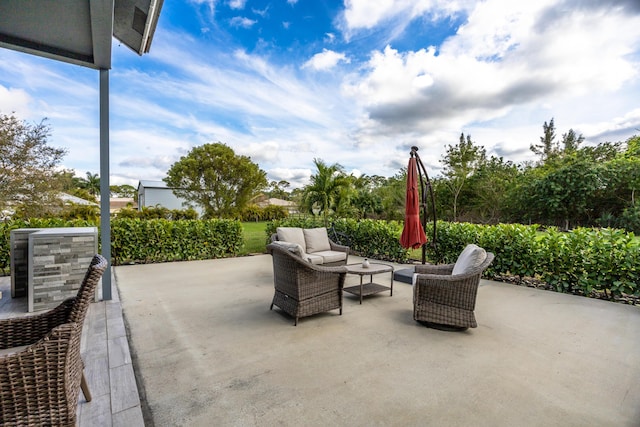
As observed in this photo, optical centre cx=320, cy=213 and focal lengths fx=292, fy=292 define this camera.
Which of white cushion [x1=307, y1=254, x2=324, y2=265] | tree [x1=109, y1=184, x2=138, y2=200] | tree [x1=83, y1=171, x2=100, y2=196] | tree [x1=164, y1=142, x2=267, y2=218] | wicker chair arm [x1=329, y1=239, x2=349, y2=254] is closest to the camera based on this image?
white cushion [x1=307, y1=254, x2=324, y2=265]

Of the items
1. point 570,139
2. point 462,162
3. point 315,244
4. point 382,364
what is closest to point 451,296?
point 382,364

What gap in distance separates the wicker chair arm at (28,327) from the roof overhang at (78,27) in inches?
99.6

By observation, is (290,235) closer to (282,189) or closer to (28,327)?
(28,327)

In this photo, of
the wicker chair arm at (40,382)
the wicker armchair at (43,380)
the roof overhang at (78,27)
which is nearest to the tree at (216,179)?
the roof overhang at (78,27)

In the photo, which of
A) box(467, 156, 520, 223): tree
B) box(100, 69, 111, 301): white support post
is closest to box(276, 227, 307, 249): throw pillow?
box(100, 69, 111, 301): white support post

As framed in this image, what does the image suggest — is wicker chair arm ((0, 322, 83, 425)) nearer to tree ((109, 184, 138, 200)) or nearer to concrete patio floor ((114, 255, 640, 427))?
concrete patio floor ((114, 255, 640, 427))

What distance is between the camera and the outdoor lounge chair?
10.1 ft

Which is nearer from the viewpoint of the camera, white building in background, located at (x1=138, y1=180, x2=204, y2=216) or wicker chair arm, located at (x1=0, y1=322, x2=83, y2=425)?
wicker chair arm, located at (x1=0, y1=322, x2=83, y2=425)

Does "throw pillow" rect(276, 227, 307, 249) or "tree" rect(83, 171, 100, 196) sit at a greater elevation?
"tree" rect(83, 171, 100, 196)

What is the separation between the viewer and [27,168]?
9.09 meters

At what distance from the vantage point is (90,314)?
344cm

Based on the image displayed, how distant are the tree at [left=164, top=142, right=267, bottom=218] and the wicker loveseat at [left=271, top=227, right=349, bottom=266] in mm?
9415

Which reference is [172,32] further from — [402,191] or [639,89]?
[402,191]

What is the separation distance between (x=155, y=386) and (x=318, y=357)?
1.26m
